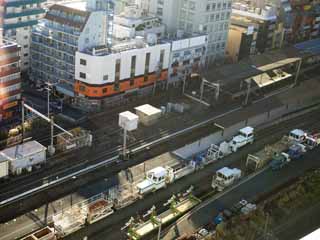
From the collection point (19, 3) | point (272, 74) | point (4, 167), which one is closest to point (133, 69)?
point (19, 3)

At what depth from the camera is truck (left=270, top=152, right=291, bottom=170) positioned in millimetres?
36844

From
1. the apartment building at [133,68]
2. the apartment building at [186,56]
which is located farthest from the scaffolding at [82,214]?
the apartment building at [186,56]

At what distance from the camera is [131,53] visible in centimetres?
4506

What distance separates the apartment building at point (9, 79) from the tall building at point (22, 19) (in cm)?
792

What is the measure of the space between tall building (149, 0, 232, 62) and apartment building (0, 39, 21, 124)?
18.7 m

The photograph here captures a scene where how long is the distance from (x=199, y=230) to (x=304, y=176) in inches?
387

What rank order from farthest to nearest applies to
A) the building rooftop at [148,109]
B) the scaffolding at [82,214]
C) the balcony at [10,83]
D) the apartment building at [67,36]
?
the apartment building at [67,36]
the building rooftop at [148,109]
the balcony at [10,83]
the scaffolding at [82,214]

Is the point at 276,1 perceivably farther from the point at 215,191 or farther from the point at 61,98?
the point at 215,191

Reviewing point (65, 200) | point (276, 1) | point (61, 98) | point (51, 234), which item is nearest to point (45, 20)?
point (61, 98)

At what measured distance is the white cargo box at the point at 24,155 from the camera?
33844mm

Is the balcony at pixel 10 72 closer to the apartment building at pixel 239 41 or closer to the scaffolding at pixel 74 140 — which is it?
the scaffolding at pixel 74 140

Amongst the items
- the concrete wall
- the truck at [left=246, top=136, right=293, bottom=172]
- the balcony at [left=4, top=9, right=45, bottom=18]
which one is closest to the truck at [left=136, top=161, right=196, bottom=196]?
the concrete wall

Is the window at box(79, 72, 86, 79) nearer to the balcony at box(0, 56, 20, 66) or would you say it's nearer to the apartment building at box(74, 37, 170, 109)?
the apartment building at box(74, 37, 170, 109)

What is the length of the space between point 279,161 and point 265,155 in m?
1.12
